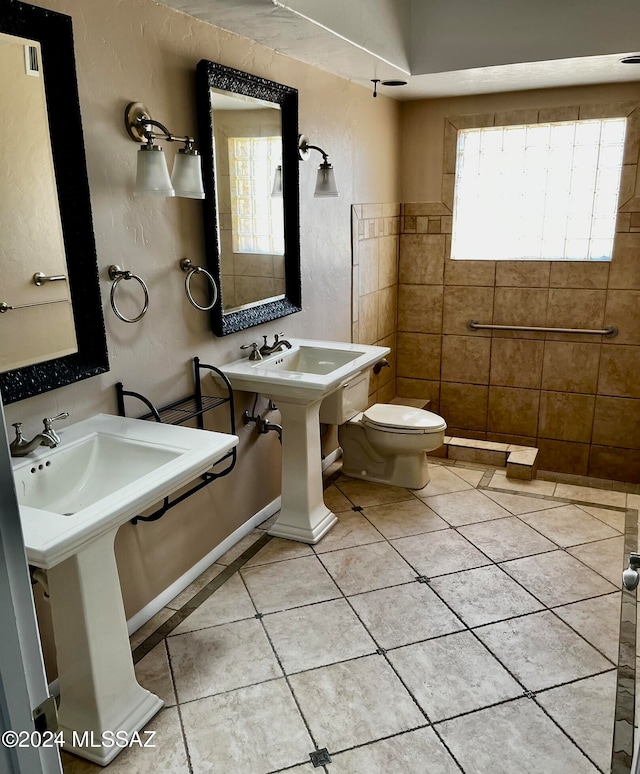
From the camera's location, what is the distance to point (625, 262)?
3744 mm

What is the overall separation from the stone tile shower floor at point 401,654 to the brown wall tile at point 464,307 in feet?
5.01

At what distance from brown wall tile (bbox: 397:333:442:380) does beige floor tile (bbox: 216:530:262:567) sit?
1.96m

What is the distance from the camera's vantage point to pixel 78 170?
1.84 m

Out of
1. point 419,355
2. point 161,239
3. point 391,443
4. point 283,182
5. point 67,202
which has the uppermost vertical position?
point 283,182

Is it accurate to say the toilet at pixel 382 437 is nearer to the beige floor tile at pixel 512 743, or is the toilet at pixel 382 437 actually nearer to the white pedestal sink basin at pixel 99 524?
the white pedestal sink basin at pixel 99 524

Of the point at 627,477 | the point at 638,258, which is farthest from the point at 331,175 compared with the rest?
the point at 627,477

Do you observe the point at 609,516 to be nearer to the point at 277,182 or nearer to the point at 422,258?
the point at 422,258

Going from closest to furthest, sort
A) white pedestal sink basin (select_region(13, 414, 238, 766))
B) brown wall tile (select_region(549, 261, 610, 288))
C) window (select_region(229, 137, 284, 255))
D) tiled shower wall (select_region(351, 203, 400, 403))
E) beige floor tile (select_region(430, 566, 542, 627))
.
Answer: white pedestal sink basin (select_region(13, 414, 238, 766)) → beige floor tile (select_region(430, 566, 542, 627)) → window (select_region(229, 137, 284, 255)) → tiled shower wall (select_region(351, 203, 400, 403)) → brown wall tile (select_region(549, 261, 610, 288))

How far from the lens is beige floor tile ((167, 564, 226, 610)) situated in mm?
2418

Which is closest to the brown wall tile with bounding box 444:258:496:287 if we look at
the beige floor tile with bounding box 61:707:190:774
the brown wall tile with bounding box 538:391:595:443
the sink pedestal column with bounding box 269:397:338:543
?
the brown wall tile with bounding box 538:391:595:443

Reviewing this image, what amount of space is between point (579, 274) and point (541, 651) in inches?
98.6

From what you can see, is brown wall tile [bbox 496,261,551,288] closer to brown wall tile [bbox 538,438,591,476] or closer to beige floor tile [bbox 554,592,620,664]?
brown wall tile [bbox 538,438,591,476]

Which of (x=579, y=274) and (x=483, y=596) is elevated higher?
(x=579, y=274)

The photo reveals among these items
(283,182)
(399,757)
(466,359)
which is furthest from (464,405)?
(399,757)
